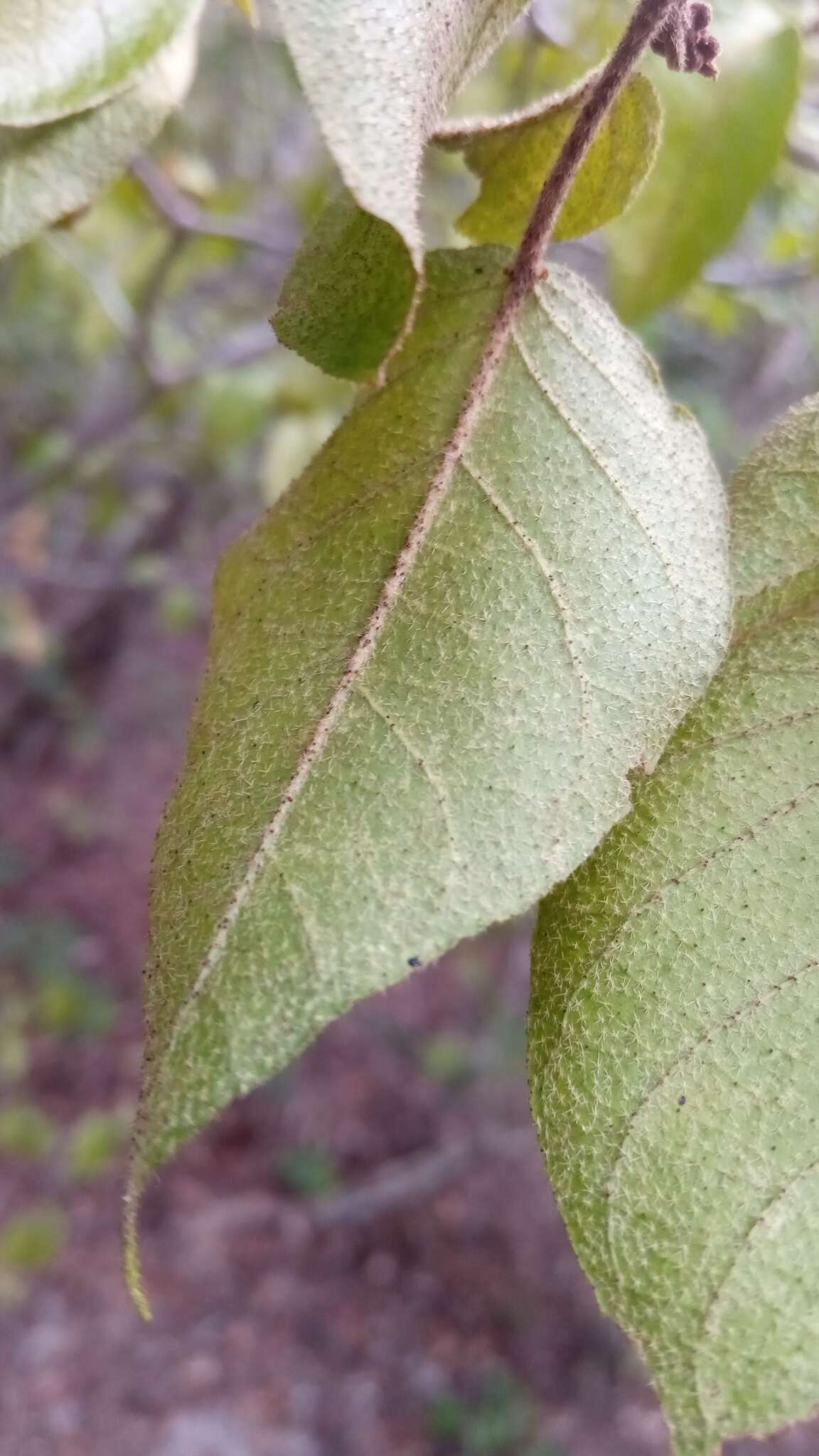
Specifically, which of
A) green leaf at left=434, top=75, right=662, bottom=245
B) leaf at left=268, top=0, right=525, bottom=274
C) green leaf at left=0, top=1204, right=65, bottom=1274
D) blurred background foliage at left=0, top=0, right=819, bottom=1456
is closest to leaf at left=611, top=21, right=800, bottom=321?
blurred background foliage at left=0, top=0, right=819, bottom=1456

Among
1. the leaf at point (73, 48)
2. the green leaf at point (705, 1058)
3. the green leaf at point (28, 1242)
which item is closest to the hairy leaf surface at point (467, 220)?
the leaf at point (73, 48)

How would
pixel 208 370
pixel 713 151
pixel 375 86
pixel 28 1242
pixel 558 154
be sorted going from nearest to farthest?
pixel 375 86, pixel 558 154, pixel 713 151, pixel 208 370, pixel 28 1242

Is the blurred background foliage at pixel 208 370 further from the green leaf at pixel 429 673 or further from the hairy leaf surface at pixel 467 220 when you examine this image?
the green leaf at pixel 429 673

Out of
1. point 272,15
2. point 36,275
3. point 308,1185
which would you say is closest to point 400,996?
point 308,1185

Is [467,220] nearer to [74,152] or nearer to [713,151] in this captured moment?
[74,152]

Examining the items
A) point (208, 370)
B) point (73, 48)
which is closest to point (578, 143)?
point (73, 48)

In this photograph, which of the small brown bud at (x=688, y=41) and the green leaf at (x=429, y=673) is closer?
the green leaf at (x=429, y=673)
